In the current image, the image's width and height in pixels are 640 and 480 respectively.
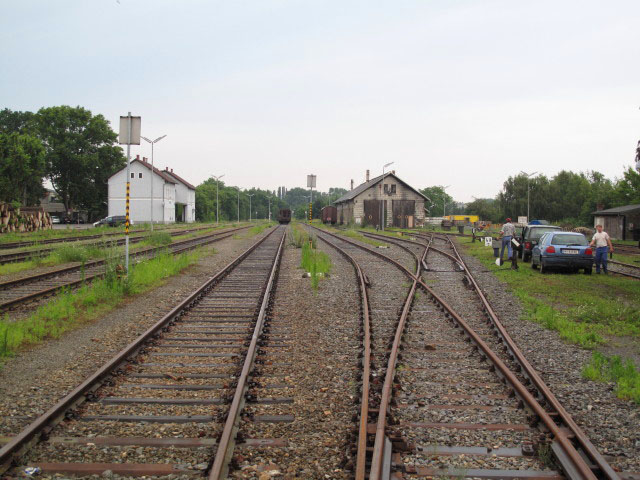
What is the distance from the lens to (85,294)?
37.8 ft

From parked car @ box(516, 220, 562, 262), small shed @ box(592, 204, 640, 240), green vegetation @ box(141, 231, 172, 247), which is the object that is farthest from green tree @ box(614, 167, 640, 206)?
green vegetation @ box(141, 231, 172, 247)

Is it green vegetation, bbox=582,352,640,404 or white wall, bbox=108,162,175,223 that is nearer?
green vegetation, bbox=582,352,640,404

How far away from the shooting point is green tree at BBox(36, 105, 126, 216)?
68812 millimetres

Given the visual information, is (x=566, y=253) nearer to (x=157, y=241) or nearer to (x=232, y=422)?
(x=232, y=422)

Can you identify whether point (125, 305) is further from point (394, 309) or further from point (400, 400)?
point (400, 400)

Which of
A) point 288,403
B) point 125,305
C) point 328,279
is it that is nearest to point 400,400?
point 288,403

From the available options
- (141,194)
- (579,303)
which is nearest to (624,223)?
(579,303)

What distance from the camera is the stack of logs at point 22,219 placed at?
121ft

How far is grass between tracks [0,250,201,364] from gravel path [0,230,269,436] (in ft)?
0.75

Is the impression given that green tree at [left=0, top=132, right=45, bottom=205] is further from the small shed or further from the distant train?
the small shed

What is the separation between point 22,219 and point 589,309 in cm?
3833

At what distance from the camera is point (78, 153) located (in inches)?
2781

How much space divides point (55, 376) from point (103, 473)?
276 cm

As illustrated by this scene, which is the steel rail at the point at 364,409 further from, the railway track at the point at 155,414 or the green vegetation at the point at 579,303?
the green vegetation at the point at 579,303
